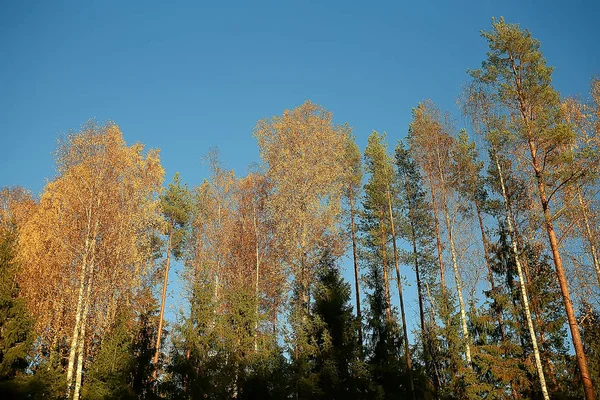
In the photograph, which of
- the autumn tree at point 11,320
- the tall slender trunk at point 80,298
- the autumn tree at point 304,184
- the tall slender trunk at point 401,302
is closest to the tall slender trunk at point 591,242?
the tall slender trunk at point 401,302

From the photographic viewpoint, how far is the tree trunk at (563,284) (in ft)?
37.1

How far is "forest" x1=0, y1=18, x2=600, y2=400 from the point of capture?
593 inches

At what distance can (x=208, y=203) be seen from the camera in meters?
26.7

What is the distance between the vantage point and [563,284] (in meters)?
12.5

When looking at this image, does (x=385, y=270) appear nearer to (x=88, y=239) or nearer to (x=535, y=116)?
(x=535, y=116)

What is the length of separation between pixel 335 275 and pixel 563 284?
7284mm

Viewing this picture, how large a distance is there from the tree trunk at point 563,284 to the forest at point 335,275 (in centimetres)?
5

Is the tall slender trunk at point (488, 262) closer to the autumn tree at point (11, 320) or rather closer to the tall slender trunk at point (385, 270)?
the tall slender trunk at point (385, 270)

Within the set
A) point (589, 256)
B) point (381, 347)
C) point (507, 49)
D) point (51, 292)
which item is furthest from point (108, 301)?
point (589, 256)

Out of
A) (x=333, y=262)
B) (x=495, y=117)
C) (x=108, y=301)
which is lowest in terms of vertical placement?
(x=108, y=301)

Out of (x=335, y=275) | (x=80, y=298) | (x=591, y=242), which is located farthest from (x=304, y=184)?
(x=591, y=242)

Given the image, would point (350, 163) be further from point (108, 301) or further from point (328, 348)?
A: point (108, 301)

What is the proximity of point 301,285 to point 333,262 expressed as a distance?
194 centimetres

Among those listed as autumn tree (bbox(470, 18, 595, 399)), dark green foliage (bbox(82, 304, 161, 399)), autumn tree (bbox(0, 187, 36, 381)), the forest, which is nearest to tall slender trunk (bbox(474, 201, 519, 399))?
the forest
